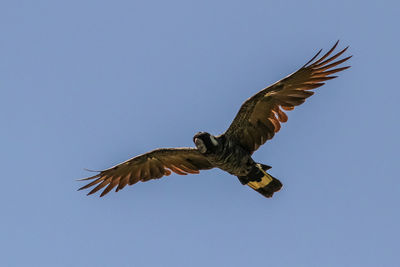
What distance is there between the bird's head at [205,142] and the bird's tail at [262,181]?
161cm

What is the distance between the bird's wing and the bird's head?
1121 millimetres

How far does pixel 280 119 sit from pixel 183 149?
3012 mm

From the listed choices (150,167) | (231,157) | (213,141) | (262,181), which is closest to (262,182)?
(262,181)

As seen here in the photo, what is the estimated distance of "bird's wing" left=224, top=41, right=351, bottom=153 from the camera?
24.4 meters

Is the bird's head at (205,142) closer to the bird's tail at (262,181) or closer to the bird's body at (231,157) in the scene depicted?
the bird's body at (231,157)

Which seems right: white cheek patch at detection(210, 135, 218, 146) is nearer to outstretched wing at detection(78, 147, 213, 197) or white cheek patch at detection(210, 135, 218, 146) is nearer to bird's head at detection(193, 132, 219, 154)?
bird's head at detection(193, 132, 219, 154)

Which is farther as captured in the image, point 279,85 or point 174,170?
point 174,170

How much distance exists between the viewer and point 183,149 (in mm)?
25891

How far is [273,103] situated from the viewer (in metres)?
24.9

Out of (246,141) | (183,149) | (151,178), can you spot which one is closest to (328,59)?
(246,141)

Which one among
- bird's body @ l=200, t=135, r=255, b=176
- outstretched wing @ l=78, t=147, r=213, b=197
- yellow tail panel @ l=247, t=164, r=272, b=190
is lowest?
yellow tail panel @ l=247, t=164, r=272, b=190

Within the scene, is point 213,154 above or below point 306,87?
below

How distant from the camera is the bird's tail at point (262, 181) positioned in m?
25.0

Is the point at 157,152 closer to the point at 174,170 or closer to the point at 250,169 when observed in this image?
the point at 174,170
